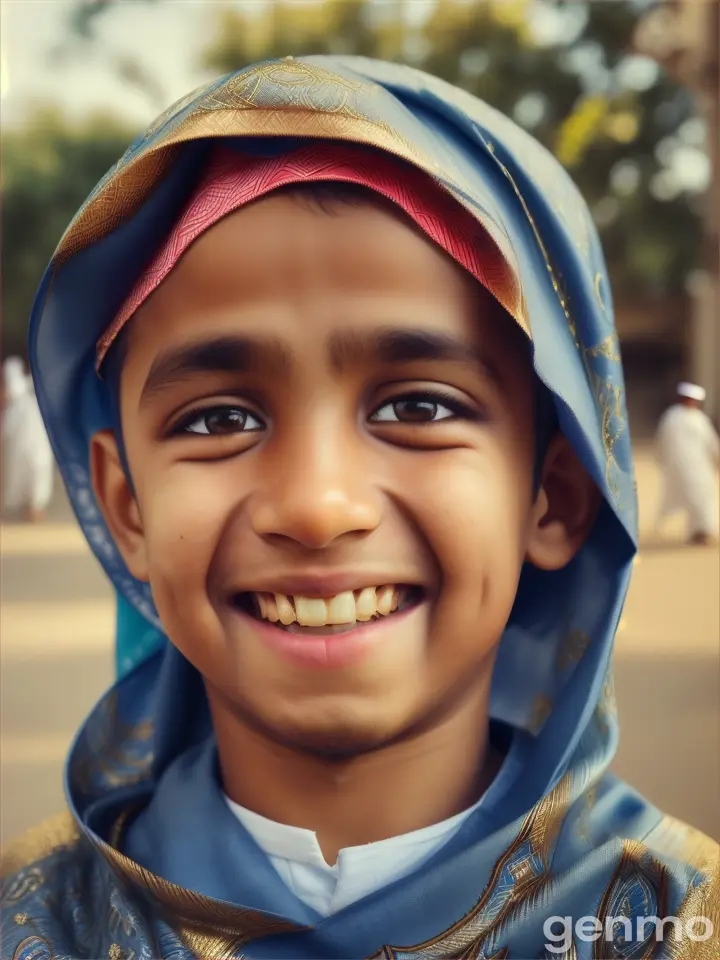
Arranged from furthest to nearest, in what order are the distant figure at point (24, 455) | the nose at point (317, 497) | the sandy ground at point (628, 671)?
1. the distant figure at point (24, 455)
2. the sandy ground at point (628, 671)
3. the nose at point (317, 497)

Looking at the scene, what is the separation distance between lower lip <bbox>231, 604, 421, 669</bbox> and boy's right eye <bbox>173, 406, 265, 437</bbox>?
195 millimetres

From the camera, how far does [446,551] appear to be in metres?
0.95

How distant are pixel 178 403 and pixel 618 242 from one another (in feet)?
2.10

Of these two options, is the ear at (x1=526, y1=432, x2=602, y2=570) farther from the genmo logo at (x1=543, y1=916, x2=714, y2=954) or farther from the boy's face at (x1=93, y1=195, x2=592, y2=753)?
the genmo logo at (x1=543, y1=916, x2=714, y2=954)

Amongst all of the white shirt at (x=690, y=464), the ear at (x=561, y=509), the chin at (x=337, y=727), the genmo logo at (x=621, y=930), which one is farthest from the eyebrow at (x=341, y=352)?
the genmo logo at (x=621, y=930)

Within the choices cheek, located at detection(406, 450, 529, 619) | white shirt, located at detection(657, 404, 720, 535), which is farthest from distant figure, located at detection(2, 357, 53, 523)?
white shirt, located at detection(657, 404, 720, 535)

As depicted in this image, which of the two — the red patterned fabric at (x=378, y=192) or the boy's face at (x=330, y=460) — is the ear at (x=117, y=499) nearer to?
the boy's face at (x=330, y=460)

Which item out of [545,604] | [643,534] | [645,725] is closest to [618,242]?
[643,534]

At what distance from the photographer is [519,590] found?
115 centimetres

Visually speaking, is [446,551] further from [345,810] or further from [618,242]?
[618,242]

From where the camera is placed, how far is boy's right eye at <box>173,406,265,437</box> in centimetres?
97

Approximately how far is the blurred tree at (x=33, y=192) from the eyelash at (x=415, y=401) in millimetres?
356

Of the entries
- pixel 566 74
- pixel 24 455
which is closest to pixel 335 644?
pixel 24 455

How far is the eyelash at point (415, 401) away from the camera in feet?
3.14
